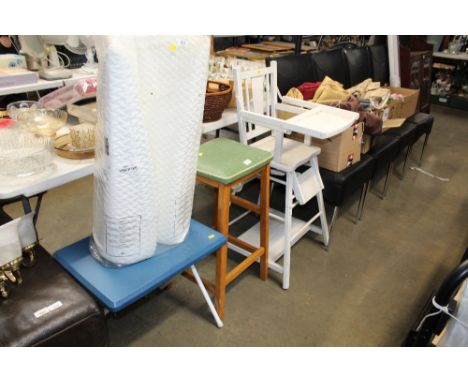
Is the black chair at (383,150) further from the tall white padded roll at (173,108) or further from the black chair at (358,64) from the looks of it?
the tall white padded roll at (173,108)

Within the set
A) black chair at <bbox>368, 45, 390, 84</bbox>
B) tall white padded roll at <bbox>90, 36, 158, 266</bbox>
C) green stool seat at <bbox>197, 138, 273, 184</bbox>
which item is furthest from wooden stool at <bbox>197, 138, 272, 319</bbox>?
black chair at <bbox>368, 45, 390, 84</bbox>

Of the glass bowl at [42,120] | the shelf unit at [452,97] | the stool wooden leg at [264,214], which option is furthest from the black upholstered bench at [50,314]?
the shelf unit at [452,97]

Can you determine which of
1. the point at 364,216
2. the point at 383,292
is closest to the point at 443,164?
the point at 364,216

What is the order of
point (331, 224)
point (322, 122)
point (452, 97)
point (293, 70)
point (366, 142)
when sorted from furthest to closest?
point (452, 97) < point (293, 70) < point (366, 142) < point (331, 224) < point (322, 122)

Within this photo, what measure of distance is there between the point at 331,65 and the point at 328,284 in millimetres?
2015

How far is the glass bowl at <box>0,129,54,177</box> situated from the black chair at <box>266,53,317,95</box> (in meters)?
1.70

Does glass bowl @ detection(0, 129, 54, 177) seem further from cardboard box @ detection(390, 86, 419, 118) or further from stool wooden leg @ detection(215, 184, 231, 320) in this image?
cardboard box @ detection(390, 86, 419, 118)

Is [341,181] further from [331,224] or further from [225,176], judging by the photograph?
[225,176]

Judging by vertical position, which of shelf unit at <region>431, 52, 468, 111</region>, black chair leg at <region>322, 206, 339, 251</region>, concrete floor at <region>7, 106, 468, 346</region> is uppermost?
shelf unit at <region>431, 52, 468, 111</region>

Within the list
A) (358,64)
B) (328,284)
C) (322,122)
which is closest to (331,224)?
(328,284)

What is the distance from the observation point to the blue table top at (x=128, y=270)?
3.52 feet

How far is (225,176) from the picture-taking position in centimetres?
145

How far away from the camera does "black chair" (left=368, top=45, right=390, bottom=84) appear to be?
3.80m

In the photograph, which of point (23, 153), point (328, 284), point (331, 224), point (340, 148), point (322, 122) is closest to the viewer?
point (23, 153)
